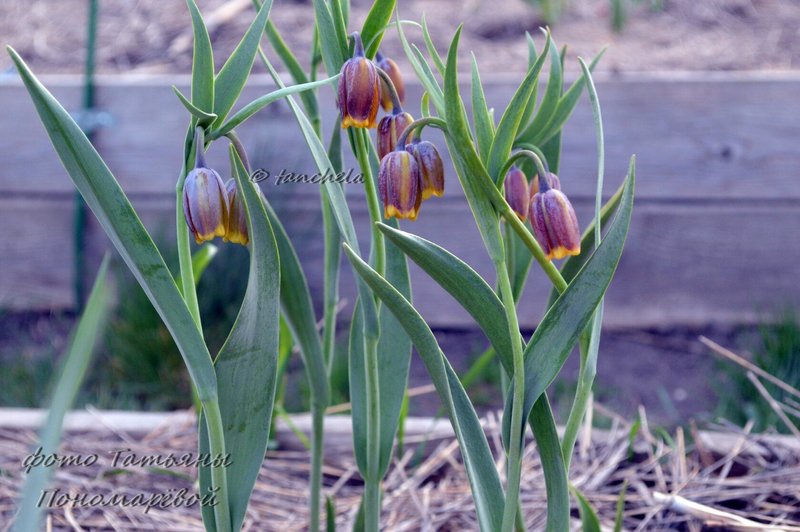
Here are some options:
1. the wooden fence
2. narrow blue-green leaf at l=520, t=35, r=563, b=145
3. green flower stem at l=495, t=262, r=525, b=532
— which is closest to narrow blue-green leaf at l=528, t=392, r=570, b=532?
green flower stem at l=495, t=262, r=525, b=532

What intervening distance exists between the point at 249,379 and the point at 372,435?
0.53ft

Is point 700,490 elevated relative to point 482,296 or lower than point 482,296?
lower

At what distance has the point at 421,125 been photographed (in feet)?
2.20

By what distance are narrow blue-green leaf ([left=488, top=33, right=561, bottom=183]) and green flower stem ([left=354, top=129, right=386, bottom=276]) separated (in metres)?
0.12

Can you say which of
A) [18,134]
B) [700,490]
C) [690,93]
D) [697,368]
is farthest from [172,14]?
[700,490]

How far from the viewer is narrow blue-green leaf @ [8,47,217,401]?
24.5 inches

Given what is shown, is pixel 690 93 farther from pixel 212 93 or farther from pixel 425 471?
pixel 212 93

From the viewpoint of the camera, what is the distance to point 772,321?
2.04 m

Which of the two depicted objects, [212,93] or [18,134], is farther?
[18,134]

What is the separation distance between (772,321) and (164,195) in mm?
1515

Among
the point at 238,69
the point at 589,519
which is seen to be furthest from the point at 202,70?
the point at 589,519

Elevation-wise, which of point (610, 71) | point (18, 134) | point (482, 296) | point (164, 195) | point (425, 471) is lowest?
point (425, 471)

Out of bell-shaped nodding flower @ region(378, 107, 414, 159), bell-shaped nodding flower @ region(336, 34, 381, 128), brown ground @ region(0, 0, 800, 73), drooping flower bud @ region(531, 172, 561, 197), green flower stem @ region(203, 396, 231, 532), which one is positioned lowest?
green flower stem @ region(203, 396, 231, 532)

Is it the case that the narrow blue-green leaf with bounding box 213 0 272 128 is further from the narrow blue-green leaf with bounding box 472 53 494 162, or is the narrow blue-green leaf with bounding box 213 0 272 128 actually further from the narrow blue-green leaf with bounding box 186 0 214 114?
the narrow blue-green leaf with bounding box 472 53 494 162
